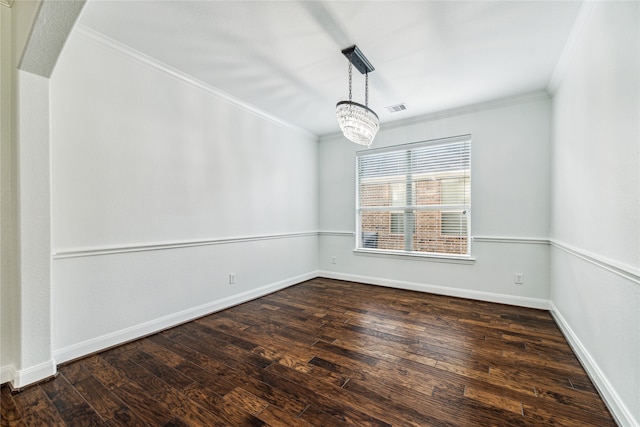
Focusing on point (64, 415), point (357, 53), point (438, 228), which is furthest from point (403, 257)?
point (64, 415)

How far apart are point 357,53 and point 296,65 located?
0.61 meters

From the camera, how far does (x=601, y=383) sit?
5.41 ft

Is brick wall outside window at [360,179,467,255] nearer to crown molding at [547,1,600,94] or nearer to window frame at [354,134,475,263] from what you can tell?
window frame at [354,134,475,263]

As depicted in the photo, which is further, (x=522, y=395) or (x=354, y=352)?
(x=354, y=352)

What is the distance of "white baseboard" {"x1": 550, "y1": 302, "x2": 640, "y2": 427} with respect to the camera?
1.37 metres

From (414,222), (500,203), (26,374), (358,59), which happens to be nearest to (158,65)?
(358,59)

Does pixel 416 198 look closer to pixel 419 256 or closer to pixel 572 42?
pixel 419 256

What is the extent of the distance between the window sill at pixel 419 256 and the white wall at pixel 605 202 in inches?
45.5

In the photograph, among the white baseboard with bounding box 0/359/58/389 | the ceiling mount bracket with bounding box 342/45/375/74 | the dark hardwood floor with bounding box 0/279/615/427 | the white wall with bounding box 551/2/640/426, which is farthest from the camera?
the ceiling mount bracket with bounding box 342/45/375/74

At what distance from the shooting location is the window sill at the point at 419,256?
3.62 metres

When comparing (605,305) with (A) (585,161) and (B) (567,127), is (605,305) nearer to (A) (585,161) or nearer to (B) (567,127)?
(A) (585,161)

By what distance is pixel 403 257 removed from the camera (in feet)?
13.4

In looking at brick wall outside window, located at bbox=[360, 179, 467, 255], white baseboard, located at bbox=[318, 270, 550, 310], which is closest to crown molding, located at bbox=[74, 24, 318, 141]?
brick wall outside window, located at bbox=[360, 179, 467, 255]

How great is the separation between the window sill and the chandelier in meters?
2.07
